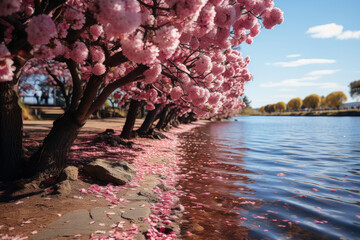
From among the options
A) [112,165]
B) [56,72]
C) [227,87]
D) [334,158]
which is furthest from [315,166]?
[56,72]

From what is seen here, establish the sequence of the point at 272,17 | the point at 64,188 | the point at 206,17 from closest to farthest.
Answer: the point at 206,17 < the point at 64,188 < the point at 272,17

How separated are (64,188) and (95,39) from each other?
3.41 metres

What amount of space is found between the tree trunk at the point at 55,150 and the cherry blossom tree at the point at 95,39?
0.02m

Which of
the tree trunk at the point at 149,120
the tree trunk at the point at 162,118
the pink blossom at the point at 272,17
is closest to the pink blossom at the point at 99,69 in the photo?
the pink blossom at the point at 272,17

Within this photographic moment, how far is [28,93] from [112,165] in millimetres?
32776

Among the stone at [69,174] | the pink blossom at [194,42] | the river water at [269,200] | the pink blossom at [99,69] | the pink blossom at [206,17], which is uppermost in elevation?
the pink blossom at [194,42]

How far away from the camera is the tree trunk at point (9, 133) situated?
17.8 feet

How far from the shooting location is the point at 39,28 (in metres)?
3.20

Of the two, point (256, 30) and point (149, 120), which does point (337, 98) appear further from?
point (256, 30)

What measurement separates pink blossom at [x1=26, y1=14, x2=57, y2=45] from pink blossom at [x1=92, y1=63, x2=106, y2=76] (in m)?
2.68

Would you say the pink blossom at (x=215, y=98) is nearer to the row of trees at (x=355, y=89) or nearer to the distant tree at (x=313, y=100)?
the row of trees at (x=355, y=89)

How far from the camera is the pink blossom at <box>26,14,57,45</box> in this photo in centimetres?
319

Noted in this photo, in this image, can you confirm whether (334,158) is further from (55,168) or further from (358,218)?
(55,168)

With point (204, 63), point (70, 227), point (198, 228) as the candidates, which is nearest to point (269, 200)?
point (198, 228)
